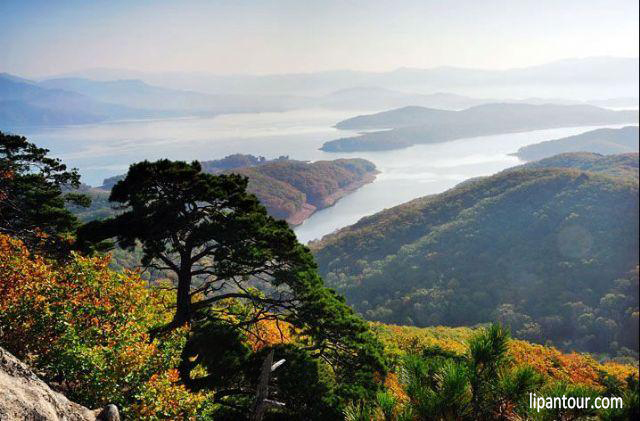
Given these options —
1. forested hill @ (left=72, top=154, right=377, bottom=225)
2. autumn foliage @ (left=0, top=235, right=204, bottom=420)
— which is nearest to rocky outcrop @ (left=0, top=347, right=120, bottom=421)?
autumn foliage @ (left=0, top=235, right=204, bottom=420)

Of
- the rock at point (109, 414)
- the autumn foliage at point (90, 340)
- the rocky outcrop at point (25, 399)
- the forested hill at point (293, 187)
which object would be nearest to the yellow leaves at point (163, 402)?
the autumn foliage at point (90, 340)

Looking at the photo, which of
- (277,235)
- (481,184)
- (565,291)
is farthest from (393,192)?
(277,235)

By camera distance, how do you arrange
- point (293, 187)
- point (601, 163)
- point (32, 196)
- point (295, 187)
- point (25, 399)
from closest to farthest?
point (25, 399) → point (32, 196) → point (601, 163) → point (293, 187) → point (295, 187)

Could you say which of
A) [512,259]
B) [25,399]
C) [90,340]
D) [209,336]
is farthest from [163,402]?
[512,259]

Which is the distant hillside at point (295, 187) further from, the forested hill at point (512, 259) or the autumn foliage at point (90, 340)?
the autumn foliage at point (90, 340)

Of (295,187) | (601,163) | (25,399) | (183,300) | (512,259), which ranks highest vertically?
(25,399)

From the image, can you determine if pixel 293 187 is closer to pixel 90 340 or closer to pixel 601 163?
pixel 601 163

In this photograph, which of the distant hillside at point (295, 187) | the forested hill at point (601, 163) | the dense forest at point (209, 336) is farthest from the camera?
the distant hillside at point (295, 187)

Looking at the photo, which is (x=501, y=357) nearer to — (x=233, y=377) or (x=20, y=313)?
(x=233, y=377)
